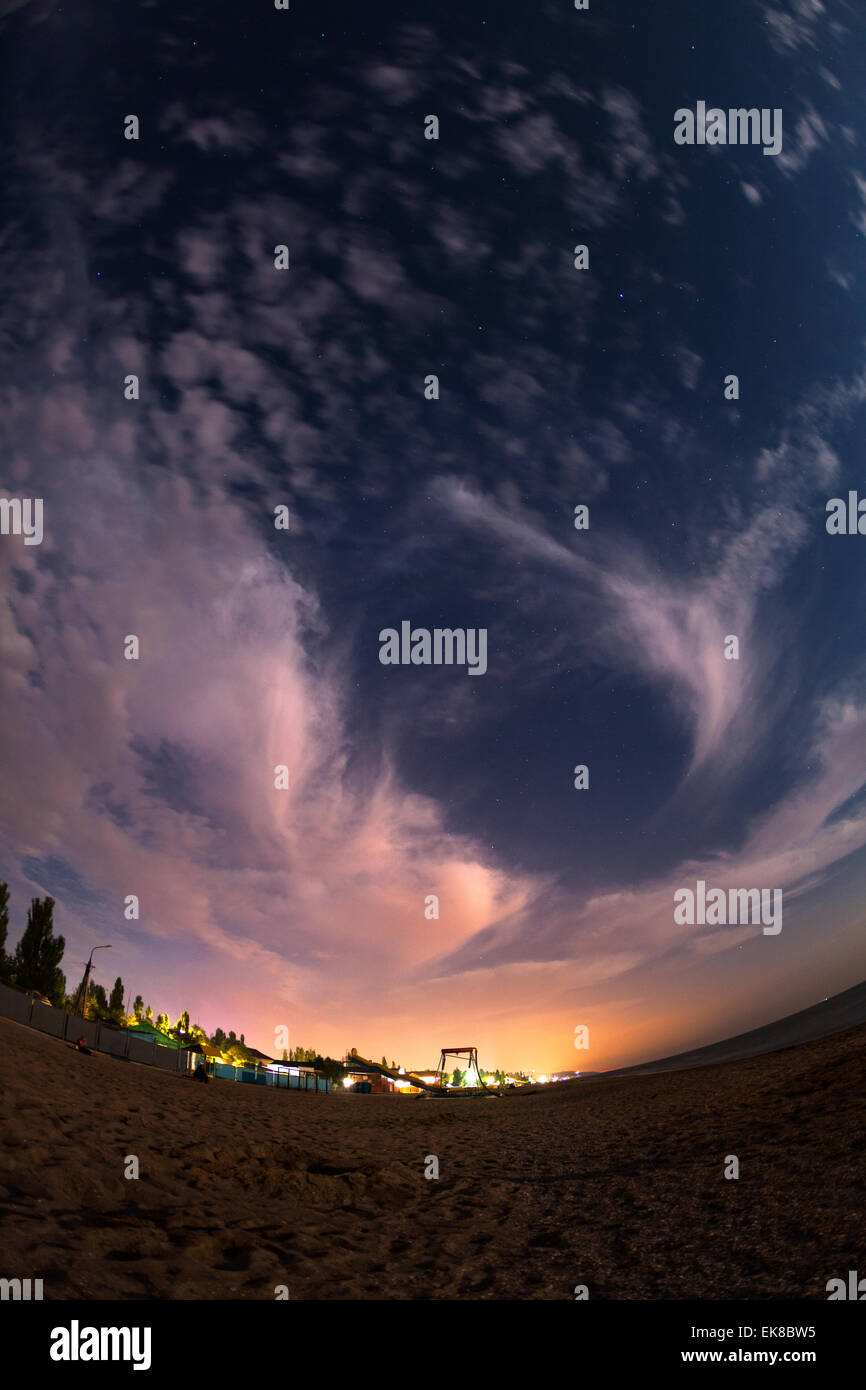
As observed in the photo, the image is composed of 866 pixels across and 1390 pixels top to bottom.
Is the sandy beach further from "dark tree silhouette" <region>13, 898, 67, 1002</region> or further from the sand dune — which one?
"dark tree silhouette" <region>13, 898, 67, 1002</region>

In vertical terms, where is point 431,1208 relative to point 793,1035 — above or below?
above

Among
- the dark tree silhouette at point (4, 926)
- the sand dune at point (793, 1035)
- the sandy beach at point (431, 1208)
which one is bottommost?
the sand dune at point (793, 1035)

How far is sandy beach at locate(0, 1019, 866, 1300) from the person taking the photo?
6.92 m

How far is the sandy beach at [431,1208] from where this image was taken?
6918 mm

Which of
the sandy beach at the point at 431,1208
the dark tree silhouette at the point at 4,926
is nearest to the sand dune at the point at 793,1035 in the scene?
the sandy beach at the point at 431,1208

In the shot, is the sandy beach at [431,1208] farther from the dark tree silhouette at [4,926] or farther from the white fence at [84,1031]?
the dark tree silhouette at [4,926]

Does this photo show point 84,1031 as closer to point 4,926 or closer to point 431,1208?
point 431,1208

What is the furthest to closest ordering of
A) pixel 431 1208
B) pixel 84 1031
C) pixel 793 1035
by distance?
pixel 793 1035 → pixel 84 1031 → pixel 431 1208

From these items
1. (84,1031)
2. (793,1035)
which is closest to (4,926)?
(84,1031)

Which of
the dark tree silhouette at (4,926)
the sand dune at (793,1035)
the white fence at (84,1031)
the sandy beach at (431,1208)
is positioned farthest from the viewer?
the dark tree silhouette at (4,926)

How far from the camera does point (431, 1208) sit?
34.9 ft

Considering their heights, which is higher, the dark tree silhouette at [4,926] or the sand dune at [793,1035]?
the dark tree silhouette at [4,926]
